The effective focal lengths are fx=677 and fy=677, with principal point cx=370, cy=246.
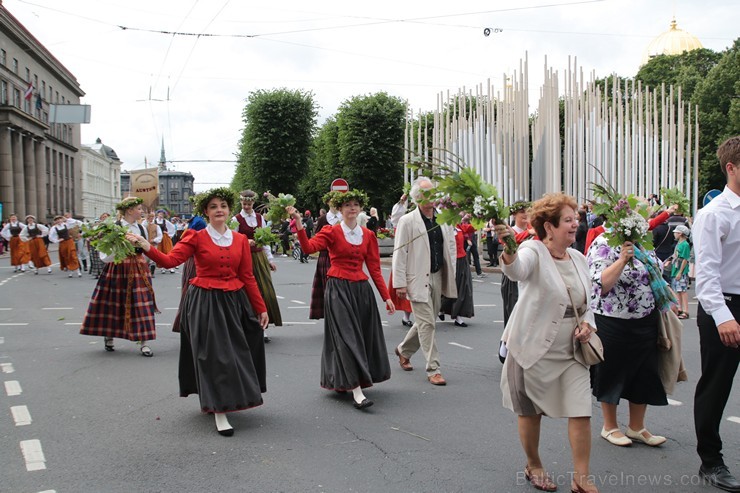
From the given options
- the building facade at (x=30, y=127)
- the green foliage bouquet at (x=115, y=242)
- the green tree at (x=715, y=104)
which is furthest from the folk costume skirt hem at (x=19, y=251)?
the green tree at (x=715, y=104)

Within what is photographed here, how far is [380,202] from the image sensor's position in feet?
150

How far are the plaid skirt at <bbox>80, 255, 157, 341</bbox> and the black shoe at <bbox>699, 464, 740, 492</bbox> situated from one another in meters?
6.70

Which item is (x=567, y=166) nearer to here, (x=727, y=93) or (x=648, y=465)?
(x=648, y=465)

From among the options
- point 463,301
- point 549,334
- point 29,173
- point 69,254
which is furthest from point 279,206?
point 29,173

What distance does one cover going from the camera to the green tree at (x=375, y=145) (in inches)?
1745

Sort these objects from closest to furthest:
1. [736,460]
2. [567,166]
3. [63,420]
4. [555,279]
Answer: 1. [555,279]
2. [736,460]
3. [63,420]
4. [567,166]

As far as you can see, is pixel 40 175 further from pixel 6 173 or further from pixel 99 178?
pixel 99 178

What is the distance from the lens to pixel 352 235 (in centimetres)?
675

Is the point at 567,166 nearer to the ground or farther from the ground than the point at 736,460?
farther from the ground

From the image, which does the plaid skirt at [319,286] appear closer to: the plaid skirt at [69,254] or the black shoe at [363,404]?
the black shoe at [363,404]

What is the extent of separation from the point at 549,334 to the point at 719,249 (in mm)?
1174

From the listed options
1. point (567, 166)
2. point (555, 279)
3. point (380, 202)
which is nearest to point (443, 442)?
point (555, 279)

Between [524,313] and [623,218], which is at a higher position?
[623,218]

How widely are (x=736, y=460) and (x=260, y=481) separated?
3.21 metres
